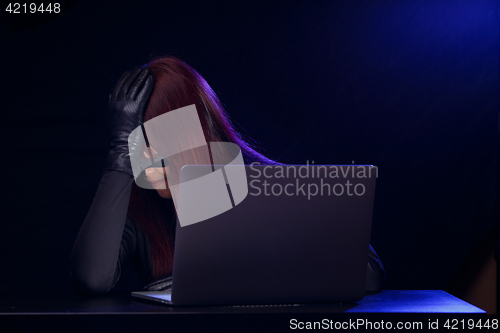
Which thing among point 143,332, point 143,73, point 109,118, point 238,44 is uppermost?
point 238,44

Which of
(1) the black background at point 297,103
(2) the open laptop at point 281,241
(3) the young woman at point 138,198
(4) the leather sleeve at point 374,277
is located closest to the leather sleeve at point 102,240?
(3) the young woman at point 138,198

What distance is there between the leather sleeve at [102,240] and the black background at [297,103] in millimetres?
1118

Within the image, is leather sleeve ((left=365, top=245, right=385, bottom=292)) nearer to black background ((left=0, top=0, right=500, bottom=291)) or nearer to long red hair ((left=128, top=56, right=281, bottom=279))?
long red hair ((left=128, top=56, right=281, bottom=279))

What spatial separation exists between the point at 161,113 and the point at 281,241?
581 millimetres

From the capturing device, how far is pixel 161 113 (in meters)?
1.19

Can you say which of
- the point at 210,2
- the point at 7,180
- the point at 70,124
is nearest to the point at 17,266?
the point at 7,180

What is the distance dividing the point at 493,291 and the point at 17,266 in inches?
89.0

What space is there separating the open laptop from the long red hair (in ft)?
1.68

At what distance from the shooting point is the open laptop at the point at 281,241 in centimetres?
73

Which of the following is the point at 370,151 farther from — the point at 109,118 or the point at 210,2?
the point at 109,118

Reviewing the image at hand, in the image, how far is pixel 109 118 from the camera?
1169 mm

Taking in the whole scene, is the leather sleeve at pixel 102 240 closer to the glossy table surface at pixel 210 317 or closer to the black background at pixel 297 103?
the glossy table surface at pixel 210 317

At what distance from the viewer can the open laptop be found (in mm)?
727

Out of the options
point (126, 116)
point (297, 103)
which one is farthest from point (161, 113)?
point (297, 103)
